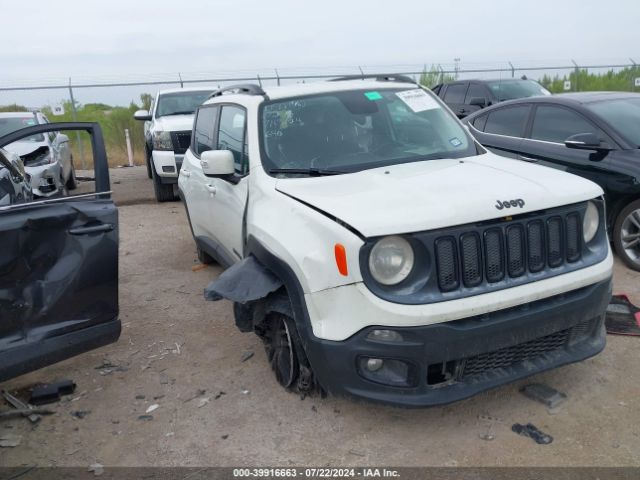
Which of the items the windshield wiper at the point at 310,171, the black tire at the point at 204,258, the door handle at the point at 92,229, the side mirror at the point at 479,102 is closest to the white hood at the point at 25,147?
the black tire at the point at 204,258

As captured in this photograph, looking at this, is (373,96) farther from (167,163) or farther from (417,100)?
(167,163)

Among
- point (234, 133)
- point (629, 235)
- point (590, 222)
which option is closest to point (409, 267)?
point (590, 222)

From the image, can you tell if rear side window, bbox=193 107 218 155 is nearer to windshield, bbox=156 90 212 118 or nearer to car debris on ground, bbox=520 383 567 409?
car debris on ground, bbox=520 383 567 409

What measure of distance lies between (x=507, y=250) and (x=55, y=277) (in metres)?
2.45

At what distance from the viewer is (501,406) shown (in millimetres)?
3455

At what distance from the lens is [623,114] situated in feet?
19.7

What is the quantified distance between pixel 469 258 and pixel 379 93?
2.00m

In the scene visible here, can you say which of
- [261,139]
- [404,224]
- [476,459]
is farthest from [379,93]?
[476,459]

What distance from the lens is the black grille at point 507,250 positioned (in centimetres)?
292

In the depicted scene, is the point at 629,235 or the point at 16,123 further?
the point at 16,123

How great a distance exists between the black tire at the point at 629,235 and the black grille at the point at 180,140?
6.91 meters

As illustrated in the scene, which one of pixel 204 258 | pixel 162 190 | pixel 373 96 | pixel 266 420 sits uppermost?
pixel 373 96

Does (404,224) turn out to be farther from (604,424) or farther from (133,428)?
(133,428)

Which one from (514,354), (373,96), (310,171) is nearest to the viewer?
(514,354)
